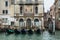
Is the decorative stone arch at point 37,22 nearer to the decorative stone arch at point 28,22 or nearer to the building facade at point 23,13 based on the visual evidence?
the building facade at point 23,13

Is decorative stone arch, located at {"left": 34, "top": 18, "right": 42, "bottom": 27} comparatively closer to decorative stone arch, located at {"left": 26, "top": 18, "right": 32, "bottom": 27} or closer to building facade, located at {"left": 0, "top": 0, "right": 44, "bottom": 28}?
building facade, located at {"left": 0, "top": 0, "right": 44, "bottom": 28}

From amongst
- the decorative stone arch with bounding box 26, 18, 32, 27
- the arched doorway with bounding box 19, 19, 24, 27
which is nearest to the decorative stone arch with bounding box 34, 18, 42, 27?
the decorative stone arch with bounding box 26, 18, 32, 27

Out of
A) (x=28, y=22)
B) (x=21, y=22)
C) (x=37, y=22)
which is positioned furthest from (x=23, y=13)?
(x=37, y=22)

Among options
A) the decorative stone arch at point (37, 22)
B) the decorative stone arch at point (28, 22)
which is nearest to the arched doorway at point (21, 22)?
the decorative stone arch at point (28, 22)

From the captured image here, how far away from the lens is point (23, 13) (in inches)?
2172

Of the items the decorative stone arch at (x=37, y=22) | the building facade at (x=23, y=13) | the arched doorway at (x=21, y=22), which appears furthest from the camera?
the arched doorway at (x=21, y=22)

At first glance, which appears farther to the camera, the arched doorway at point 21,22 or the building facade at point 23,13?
the arched doorway at point 21,22

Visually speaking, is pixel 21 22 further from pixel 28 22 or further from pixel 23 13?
pixel 23 13

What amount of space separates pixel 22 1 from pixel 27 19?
3.63m

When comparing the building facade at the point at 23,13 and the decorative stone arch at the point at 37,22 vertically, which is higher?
the building facade at the point at 23,13

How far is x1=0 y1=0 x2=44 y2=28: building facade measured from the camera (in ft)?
178

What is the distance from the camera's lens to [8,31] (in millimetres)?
46250

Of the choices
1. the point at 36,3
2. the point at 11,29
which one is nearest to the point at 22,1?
the point at 36,3

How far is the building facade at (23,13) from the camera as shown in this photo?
54.2m
